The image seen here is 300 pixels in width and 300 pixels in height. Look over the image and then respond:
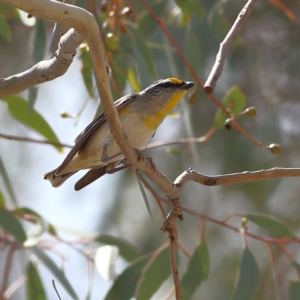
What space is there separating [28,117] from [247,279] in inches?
47.1

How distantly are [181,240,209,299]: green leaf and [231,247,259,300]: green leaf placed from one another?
152mm

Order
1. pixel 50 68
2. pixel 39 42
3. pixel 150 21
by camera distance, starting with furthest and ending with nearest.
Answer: pixel 150 21 < pixel 39 42 < pixel 50 68

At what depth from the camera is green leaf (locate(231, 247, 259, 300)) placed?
7.48 ft

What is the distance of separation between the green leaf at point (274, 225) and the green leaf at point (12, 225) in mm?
931

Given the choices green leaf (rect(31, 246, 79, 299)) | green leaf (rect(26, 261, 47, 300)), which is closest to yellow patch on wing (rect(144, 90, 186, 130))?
green leaf (rect(31, 246, 79, 299))

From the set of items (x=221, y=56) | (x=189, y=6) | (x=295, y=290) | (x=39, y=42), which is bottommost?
(x=295, y=290)

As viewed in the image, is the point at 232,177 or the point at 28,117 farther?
the point at 28,117

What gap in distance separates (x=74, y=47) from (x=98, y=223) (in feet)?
9.88

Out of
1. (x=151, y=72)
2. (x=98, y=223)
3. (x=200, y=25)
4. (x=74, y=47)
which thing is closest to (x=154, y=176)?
(x=74, y=47)

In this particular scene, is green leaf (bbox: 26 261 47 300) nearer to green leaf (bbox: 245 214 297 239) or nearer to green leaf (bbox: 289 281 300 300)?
green leaf (bbox: 245 214 297 239)

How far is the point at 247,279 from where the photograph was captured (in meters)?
2.34

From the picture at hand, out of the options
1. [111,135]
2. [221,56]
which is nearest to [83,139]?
[111,135]

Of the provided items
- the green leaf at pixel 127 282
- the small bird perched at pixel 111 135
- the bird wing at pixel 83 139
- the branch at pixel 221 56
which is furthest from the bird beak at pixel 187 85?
the green leaf at pixel 127 282

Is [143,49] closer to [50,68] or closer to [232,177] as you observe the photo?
[232,177]
